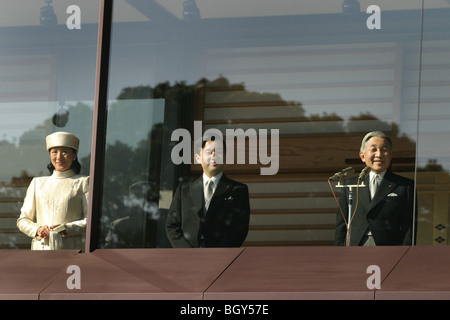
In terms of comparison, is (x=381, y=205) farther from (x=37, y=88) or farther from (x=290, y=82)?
(x=37, y=88)

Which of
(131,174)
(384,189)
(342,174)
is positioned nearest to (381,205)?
(384,189)

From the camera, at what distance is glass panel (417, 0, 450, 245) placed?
22.3ft

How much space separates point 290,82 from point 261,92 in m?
0.23

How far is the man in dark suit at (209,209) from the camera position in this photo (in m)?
6.35

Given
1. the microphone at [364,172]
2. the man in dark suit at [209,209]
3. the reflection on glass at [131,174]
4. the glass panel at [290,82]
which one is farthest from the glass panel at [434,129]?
the reflection on glass at [131,174]

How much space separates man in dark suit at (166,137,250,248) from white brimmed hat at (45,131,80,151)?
0.72 metres

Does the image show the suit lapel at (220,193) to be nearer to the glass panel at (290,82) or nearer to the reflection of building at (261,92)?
the reflection of building at (261,92)

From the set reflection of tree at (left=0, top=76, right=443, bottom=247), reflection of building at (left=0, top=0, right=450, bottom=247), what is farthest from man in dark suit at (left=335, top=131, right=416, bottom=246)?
reflection of tree at (left=0, top=76, right=443, bottom=247)

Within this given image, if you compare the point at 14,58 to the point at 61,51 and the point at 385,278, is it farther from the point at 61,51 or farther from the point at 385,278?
the point at 385,278

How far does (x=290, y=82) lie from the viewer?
7.85 meters

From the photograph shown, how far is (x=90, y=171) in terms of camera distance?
6484mm

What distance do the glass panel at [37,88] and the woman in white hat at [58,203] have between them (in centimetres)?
6

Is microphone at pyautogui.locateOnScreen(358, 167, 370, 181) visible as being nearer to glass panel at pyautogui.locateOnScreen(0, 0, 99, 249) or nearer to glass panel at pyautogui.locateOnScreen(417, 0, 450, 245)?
glass panel at pyautogui.locateOnScreen(417, 0, 450, 245)

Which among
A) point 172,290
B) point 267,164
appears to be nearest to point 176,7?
point 267,164
